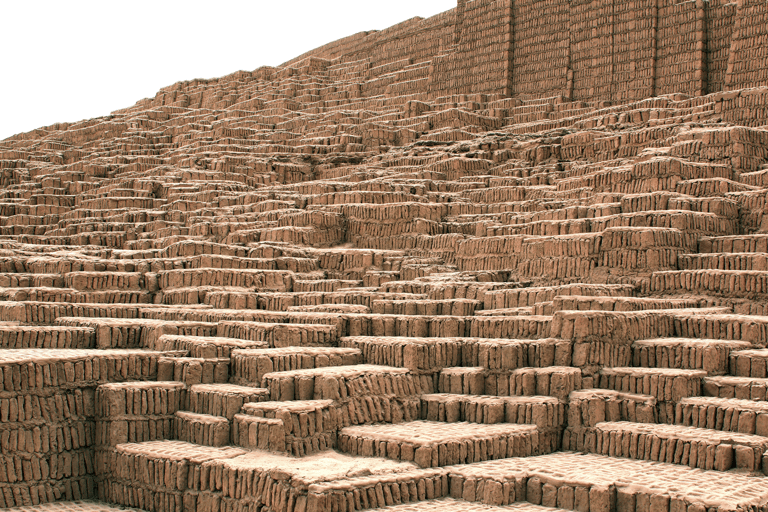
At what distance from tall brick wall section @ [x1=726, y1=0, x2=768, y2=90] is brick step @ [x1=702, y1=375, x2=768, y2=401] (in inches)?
548

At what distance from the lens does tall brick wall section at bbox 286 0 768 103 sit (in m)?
20.5

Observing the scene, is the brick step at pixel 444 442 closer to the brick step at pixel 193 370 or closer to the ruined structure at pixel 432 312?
the ruined structure at pixel 432 312

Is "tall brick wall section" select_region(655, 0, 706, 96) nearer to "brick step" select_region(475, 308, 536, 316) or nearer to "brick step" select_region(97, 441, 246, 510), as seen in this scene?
"brick step" select_region(475, 308, 536, 316)

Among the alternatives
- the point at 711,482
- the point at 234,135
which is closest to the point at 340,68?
the point at 234,135

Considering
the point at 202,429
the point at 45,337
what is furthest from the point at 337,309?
the point at 45,337

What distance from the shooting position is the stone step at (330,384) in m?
7.38

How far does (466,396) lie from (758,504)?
306cm

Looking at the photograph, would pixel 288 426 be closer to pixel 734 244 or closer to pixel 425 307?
pixel 425 307

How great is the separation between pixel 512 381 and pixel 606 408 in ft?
3.14

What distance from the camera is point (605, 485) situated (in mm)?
5992

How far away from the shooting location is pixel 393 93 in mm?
29219

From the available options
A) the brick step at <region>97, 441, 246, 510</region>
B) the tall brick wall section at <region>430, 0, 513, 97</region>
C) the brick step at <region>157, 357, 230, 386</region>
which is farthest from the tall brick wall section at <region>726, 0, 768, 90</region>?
the brick step at <region>97, 441, 246, 510</region>

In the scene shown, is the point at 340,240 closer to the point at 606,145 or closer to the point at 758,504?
the point at 606,145

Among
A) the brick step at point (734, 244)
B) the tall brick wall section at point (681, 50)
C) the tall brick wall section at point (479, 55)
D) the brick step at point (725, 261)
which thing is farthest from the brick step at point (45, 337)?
the tall brick wall section at point (479, 55)
